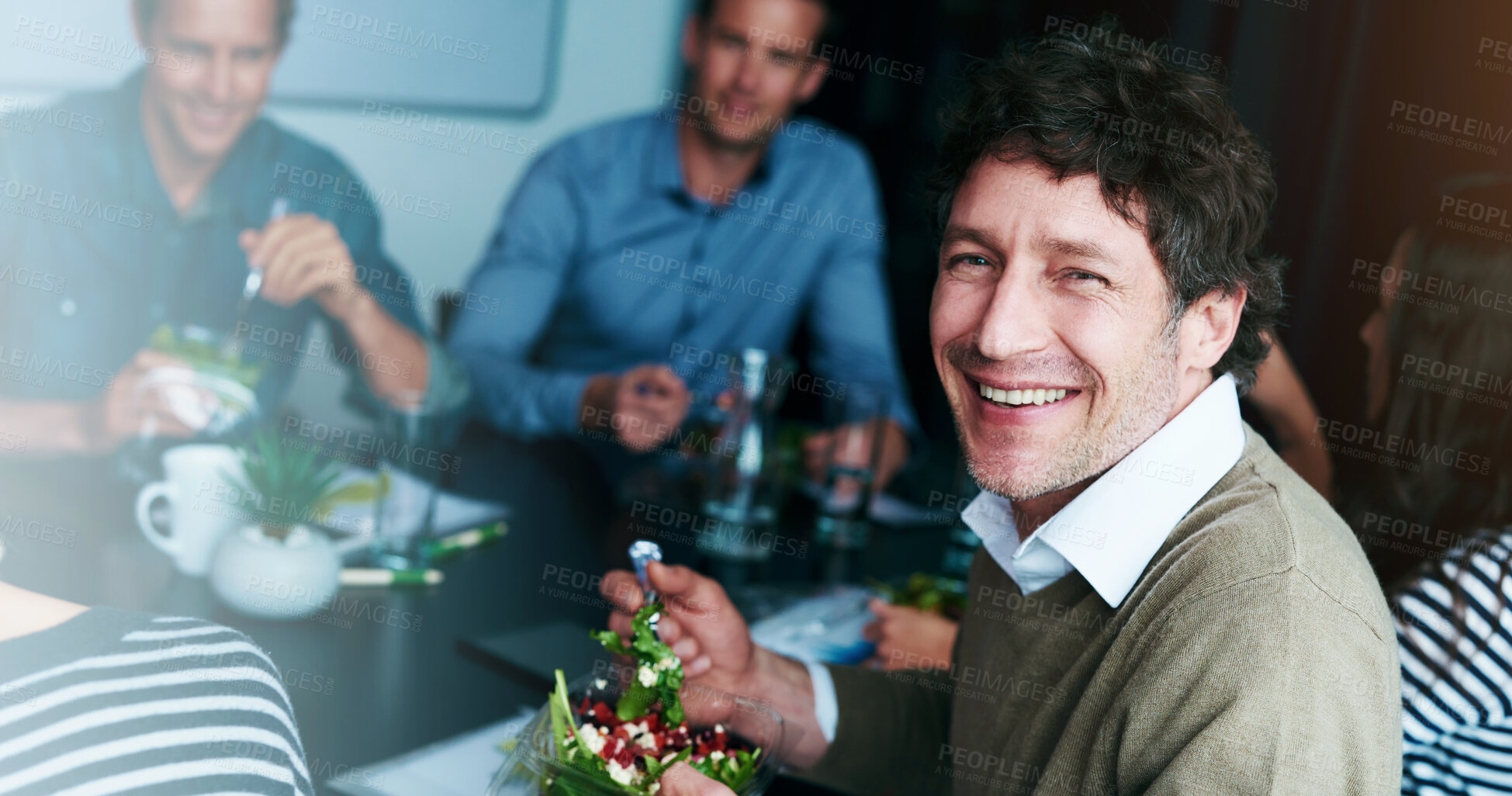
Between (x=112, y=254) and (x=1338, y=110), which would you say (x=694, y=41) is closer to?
(x=112, y=254)

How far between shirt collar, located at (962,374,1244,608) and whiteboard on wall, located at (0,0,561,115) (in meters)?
2.23

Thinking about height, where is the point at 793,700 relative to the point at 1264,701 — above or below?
below

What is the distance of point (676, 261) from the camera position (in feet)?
10.2

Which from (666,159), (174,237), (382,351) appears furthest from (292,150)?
(666,159)

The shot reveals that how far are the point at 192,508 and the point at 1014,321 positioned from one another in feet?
3.48

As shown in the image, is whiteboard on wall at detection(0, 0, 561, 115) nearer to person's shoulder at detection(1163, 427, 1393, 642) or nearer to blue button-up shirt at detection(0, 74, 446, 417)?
blue button-up shirt at detection(0, 74, 446, 417)

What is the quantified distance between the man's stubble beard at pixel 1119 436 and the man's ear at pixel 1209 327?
0.08 ft

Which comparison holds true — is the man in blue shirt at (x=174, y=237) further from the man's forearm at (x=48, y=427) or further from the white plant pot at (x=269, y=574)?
the white plant pot at (x=269, y=574)

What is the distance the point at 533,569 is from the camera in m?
1.62

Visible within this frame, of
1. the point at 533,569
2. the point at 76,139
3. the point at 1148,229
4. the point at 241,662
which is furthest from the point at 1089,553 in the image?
the point at 76,139

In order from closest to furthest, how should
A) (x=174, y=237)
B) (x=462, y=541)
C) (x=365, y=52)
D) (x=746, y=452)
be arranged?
(x=462, y=541) → (x=746, y=452) → (x=174, y=237) → (x=365, y=52)

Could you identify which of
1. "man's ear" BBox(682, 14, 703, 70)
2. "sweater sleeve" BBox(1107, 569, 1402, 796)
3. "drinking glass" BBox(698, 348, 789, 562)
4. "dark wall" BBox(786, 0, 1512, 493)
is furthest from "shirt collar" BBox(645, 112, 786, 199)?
"sweater sleeve" BBox(1107, 569, 1402, 796)

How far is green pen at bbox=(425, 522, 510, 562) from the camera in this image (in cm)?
160

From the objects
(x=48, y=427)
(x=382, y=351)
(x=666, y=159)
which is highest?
(x=666, y=159)
